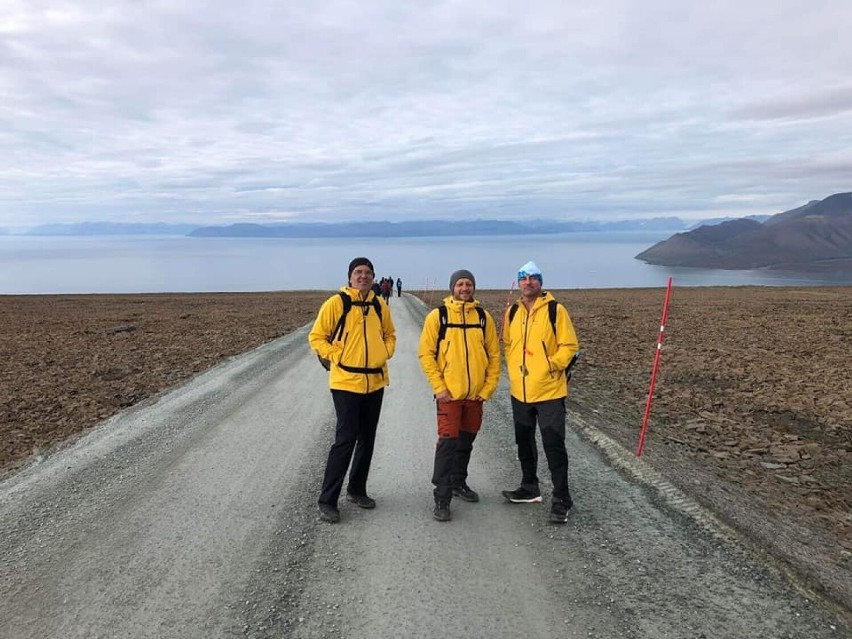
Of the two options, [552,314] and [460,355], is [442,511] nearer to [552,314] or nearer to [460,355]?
[460,355]

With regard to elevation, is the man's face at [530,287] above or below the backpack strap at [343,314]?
above

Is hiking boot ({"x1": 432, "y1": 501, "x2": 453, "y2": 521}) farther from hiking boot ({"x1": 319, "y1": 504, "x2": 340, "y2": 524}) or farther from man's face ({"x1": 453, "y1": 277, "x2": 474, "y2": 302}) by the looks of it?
man's face ({"x1": 453, "y1": 277, "x2": 474, "y2": 302})

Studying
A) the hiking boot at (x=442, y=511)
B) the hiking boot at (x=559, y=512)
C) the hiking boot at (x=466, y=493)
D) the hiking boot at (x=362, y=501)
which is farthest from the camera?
the hiking boot at (x=466, y=493)

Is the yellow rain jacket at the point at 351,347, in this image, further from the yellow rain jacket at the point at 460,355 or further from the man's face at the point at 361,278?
the yellow rain jacket at the point at 460,355

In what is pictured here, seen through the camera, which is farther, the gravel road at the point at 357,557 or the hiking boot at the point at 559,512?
the hiking boot at the point at 559,512

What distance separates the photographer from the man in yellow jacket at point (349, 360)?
4973mm

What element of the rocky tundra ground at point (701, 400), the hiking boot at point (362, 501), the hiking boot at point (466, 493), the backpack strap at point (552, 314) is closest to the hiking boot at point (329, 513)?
the hiking boot at point (362, 501)

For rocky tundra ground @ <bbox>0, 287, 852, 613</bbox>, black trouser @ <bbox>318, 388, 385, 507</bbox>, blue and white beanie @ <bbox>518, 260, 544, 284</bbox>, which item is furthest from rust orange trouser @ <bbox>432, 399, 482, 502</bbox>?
rocky tundra ground @ <bbox>0, 287, 852, 613</bbox>

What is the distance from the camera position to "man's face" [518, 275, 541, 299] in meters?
4.98

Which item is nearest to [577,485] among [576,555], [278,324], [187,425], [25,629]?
[576,555]

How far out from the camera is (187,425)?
8.07 metres

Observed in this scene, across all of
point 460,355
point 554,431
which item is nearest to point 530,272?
point 460,355

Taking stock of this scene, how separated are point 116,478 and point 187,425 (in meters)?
2.15

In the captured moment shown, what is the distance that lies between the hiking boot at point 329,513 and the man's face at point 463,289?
219cm
